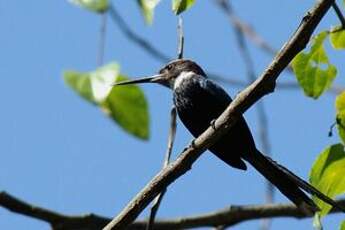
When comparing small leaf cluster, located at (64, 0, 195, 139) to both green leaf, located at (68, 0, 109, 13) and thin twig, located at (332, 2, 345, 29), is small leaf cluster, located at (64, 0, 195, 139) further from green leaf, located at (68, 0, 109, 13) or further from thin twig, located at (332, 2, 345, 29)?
thin twig, located at (332, 2, 345, 29)

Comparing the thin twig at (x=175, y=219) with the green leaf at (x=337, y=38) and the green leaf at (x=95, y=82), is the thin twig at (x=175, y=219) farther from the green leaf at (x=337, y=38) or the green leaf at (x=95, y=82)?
the green leaf at (x=337, y=38)

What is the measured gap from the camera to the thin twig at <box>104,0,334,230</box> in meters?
2.36

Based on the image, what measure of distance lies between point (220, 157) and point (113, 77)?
1836mm

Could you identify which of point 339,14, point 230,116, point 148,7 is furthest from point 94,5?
point 339,14

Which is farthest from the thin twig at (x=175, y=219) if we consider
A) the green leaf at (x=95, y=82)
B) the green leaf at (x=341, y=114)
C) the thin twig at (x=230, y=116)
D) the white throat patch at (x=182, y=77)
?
the green leaf at (x=341, y=114)

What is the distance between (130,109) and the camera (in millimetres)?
2572

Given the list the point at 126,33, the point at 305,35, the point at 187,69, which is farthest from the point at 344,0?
the point at 187,69

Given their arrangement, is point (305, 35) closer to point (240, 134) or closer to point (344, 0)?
point (344, 0)

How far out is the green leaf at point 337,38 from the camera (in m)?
2.58

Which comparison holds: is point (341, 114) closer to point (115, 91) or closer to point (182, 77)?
point (115, 91)

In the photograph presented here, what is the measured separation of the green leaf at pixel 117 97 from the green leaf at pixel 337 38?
598 mm

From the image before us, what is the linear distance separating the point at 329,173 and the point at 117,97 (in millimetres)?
681

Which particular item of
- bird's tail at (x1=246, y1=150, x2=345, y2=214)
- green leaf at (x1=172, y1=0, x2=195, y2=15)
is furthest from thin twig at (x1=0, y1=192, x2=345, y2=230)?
green leaf at (x1=172, y1=0, x2=195, y2=15)

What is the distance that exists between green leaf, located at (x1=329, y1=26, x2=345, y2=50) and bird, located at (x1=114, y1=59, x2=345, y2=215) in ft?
3.19
